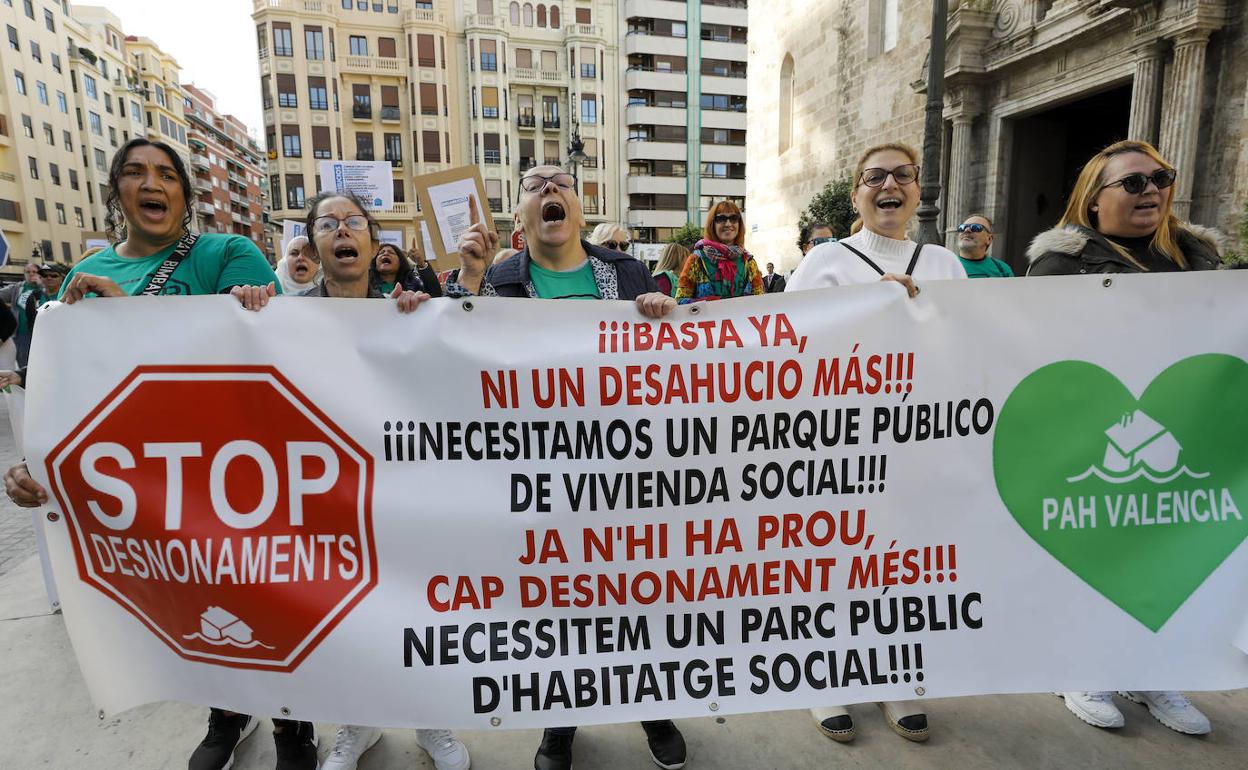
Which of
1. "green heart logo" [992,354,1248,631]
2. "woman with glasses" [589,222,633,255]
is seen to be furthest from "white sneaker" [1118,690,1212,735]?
"woman with glasses" [589,222,633,255]

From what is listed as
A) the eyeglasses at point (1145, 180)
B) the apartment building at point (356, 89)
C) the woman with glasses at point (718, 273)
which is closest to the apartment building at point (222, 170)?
the apartment building at point (356, 89)

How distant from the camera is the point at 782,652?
1991 millimetres

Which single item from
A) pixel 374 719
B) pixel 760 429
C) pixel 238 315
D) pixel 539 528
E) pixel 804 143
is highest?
pixel 804 143

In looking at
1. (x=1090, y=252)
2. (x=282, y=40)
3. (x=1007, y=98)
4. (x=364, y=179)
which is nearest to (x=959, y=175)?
(x=1007, y=98)

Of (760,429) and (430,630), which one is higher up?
(760,429)

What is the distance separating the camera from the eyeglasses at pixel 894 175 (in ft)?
8.41

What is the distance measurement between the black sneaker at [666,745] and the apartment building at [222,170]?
7130 cm

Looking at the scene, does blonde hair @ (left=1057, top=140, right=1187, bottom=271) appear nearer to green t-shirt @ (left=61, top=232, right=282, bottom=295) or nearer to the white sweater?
the white sweater

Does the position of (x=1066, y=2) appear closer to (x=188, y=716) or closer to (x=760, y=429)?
(x=760, y=429)

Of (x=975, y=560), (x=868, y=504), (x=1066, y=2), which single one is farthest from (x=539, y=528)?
(x=1066, y=2)

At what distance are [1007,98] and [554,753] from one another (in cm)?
1476

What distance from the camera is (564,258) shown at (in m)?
2.48

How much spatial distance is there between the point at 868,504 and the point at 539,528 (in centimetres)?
97

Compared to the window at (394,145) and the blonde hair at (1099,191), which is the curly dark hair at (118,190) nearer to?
the blonde hair at (1099,191)
